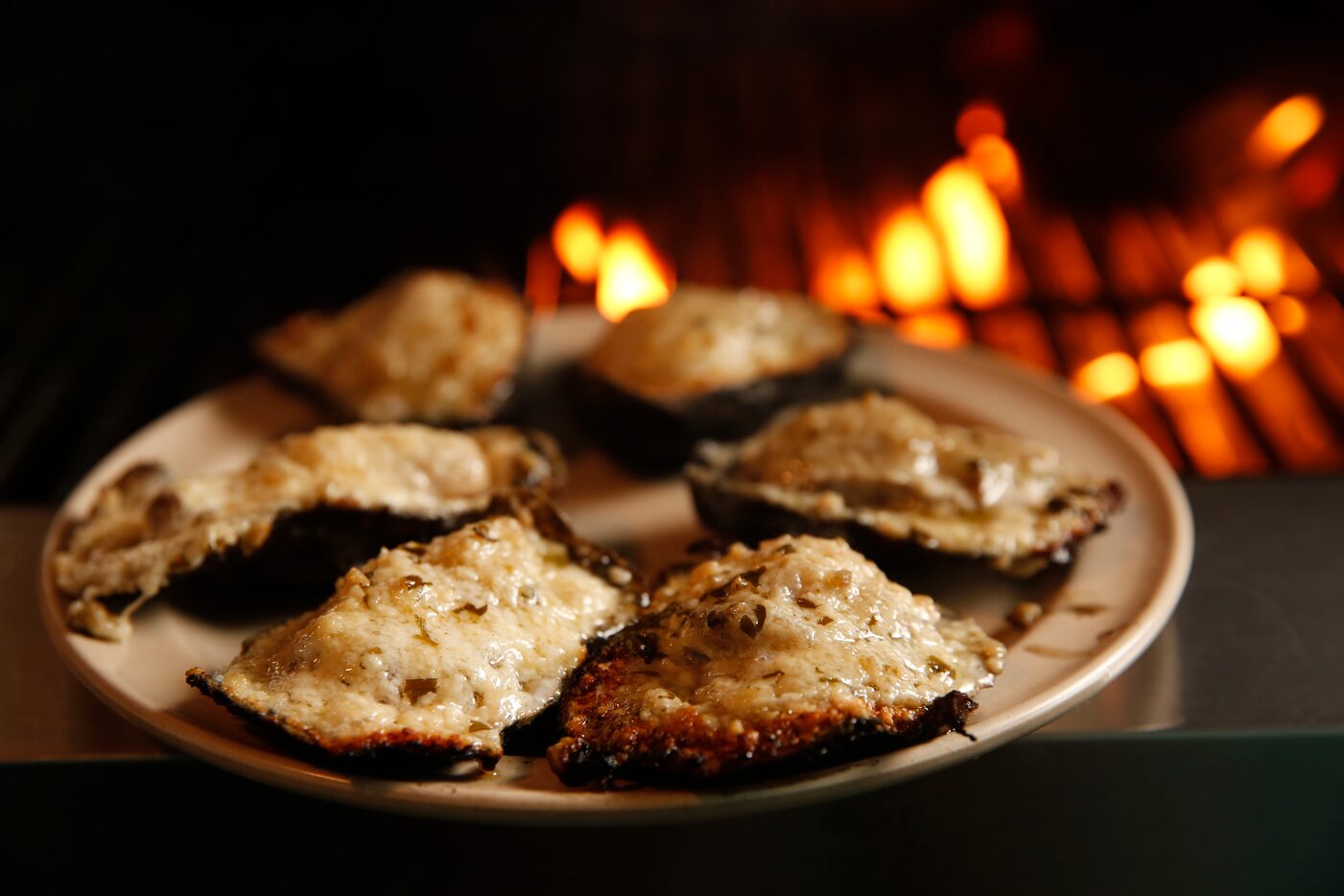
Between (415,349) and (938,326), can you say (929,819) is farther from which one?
(938,326)

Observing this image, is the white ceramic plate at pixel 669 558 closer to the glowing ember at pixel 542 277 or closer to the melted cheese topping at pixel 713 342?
the melted cheese topping at pixel 713 342

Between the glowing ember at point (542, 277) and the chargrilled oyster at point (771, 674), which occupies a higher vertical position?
the glowing ember at point (542, 277)

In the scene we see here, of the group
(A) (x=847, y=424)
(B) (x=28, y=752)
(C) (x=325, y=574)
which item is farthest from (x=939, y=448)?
(B) (x=28, y=752)

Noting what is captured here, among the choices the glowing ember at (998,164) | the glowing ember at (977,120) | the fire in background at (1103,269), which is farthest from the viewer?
the glowing ember at (977,120)

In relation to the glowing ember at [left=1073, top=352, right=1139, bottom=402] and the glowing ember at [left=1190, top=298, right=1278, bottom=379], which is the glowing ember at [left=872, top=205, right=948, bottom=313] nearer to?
the glowing ember at [left=1073, top=352, right=1139, bottom=402]

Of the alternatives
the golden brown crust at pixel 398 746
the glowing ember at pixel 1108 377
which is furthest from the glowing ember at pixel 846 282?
the golden brown crust at pixel 398 746

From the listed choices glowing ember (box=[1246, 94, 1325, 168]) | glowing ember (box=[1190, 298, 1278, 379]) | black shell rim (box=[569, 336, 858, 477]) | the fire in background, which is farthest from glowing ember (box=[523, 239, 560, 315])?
glowing ember (box=[1246, 94, 1325, 168])

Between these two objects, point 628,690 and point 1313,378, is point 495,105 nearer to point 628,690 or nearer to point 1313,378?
point 1313,378
